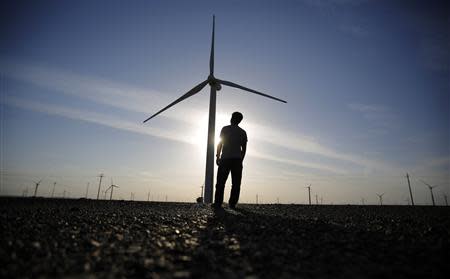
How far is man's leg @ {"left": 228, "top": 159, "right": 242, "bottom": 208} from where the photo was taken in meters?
7.27

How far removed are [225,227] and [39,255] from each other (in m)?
2.33

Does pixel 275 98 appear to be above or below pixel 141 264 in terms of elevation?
above

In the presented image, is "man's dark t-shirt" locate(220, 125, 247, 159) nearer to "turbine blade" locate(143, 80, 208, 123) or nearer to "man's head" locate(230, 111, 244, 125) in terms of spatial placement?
"man's head" locate(230, 111, 244, 125)

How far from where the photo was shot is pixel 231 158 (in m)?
7.41

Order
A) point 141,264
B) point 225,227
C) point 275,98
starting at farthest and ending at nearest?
point 275,98 < point 225,227 < point 141,264

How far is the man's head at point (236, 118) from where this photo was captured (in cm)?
793

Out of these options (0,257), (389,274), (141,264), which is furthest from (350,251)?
(0,257)

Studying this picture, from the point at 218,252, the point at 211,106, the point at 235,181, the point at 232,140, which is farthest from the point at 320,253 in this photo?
the point at 211,106

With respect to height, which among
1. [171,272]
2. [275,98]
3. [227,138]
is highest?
[275,98]

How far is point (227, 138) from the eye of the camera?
24.9 ft

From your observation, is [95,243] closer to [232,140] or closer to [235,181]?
[235,181]

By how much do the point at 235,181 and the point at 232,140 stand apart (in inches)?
48.4

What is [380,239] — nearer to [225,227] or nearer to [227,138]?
[225,227]

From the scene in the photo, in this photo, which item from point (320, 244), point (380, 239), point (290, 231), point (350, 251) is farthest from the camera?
point (290, 231)
